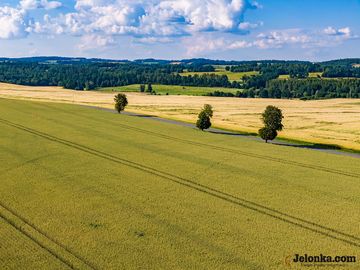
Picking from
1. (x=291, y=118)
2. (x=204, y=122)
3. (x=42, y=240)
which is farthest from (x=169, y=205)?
(x=291, y=118)

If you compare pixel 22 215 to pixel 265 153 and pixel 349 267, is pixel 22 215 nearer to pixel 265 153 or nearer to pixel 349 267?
pixel 349 267

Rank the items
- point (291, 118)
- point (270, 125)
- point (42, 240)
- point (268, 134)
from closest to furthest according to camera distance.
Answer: point (42, 240), point (268, 134), point (270, 125), point (291, 118)

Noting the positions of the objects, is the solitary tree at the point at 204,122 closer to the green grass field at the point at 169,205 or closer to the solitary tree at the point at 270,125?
the solitary tree at the point at 270,125

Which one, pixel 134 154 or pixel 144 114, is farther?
pixel 144 114

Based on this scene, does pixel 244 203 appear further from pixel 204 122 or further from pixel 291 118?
pixel 291 118

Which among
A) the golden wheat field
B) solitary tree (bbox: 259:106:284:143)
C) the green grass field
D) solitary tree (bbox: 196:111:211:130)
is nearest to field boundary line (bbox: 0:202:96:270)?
the green grass field

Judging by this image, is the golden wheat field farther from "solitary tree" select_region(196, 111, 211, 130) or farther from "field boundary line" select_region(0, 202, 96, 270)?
"field boundary line" select_region(0, 202, 96, 270)

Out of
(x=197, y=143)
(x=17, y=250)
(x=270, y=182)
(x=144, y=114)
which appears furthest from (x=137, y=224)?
(x=144, y=114)
